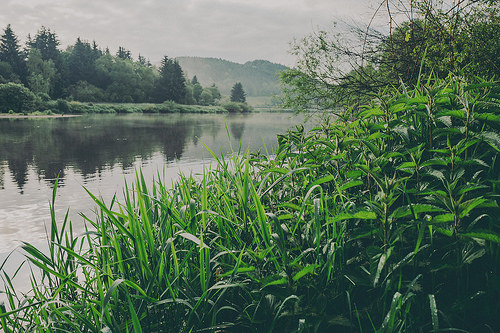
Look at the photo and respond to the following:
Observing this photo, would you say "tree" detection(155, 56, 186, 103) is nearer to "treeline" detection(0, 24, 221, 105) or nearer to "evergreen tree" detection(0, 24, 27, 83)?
"treeline" detection(0, 24, 221, 105)

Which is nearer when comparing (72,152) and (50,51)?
(72,152)

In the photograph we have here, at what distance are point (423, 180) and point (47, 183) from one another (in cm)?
1114

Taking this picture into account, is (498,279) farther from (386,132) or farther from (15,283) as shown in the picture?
(15,283)

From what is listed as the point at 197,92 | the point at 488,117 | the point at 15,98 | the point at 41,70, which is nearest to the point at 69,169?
the point at 488,117

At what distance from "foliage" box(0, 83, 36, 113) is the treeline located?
15.6 m

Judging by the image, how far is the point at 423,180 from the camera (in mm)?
1773

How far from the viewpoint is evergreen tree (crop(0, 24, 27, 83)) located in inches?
2542

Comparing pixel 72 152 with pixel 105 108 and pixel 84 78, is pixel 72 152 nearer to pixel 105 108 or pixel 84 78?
pixel 105 108

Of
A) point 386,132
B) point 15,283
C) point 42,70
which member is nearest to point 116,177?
point 15,283

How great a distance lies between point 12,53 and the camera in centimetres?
6531

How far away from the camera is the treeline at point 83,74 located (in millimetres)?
65312

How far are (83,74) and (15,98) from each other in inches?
1455

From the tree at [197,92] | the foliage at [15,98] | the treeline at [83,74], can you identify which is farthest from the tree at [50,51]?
the tree at [197,92]

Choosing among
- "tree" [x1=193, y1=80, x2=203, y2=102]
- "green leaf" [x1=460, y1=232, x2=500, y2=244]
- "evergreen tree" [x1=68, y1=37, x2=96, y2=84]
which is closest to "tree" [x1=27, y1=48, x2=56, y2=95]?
"evergreen tree" [x1=68, y1=37, x2=96, y2=84]
